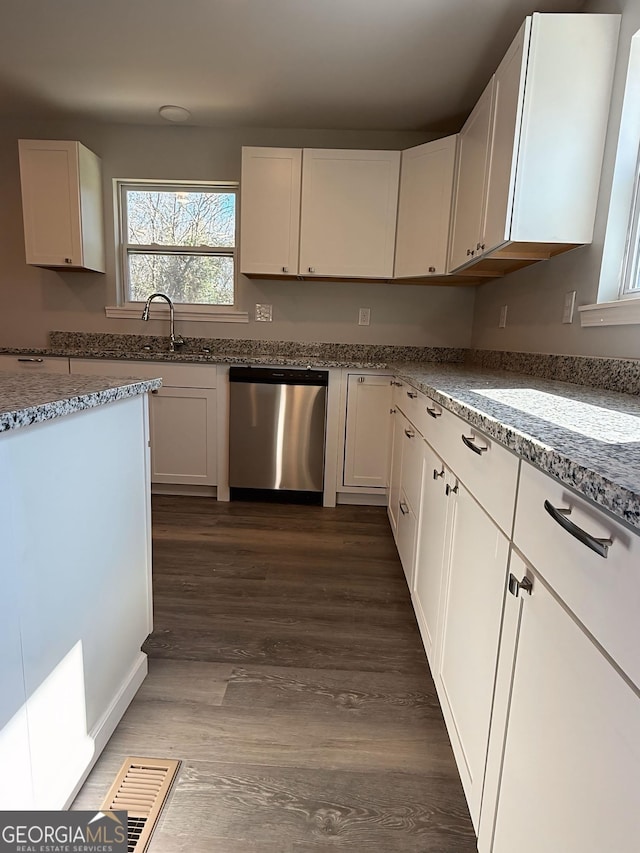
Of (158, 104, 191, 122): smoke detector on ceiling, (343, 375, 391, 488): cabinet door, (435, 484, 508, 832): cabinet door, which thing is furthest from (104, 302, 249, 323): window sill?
(435, 484, 508, 832): cabinet door

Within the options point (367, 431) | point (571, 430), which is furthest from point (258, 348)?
point (571, 430)

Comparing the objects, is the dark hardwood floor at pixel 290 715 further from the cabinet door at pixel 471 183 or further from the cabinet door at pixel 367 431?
the cabinet door at pixel 471 183

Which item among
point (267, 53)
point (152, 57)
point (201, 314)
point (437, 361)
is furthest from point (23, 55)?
point (437, 361)

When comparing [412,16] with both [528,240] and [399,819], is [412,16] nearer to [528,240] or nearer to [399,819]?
[528,240]

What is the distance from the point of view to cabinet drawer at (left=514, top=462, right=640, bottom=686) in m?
0.48

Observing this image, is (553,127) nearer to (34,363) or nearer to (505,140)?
(505,140)

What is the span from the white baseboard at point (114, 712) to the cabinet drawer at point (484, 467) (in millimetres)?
1065

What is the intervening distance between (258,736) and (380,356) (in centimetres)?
263

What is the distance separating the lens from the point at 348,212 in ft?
9.78

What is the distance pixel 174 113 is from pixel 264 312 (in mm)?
1369

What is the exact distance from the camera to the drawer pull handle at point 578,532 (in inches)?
20.7

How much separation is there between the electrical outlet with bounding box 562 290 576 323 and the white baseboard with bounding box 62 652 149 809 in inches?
80.1

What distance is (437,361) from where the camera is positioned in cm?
342

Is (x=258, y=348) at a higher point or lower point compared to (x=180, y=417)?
higher
